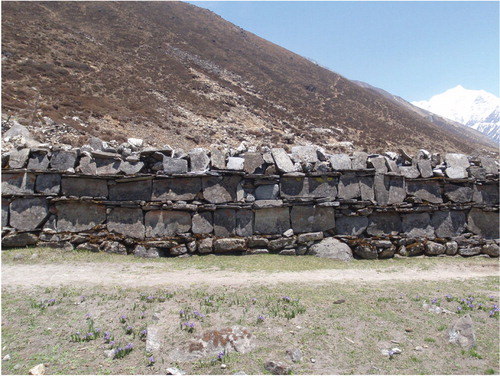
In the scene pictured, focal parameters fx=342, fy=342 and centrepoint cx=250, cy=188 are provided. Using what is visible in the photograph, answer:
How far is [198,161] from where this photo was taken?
34.6 ft

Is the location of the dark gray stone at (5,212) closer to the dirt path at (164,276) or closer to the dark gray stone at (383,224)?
the dirt path at (164,276)

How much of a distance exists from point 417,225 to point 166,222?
324 inches

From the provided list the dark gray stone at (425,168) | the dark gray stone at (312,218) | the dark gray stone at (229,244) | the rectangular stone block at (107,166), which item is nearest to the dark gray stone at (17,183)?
the rectangular stone block at (107,166)

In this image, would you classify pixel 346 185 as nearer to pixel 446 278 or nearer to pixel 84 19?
pixel 446 278

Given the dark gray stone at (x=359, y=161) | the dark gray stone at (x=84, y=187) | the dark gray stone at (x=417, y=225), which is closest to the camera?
the dark gray stone at (x=84, y=187)

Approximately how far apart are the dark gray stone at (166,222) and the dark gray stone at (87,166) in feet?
6.79

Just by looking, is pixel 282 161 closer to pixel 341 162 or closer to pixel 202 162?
pixel 341 162

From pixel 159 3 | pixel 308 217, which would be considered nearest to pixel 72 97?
pixel 308 217

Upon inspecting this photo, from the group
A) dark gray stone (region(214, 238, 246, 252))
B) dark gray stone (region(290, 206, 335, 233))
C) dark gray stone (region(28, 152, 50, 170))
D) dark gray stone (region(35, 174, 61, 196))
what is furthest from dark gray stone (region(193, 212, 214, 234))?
dark gray stone (region(28, 152, 50, 170))

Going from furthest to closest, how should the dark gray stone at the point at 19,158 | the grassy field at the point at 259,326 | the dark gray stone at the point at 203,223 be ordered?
the dark gray stone at the point at 203,223 < the dark gray stone at the point at 19,158 < the grassy field at the point at 259,326

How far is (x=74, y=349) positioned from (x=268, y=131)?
131ft

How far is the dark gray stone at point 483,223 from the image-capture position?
1188 cm

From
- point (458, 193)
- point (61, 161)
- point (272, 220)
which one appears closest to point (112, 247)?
point (61, 161)

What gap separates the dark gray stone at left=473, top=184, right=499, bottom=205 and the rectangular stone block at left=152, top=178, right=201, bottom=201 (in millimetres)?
9717
